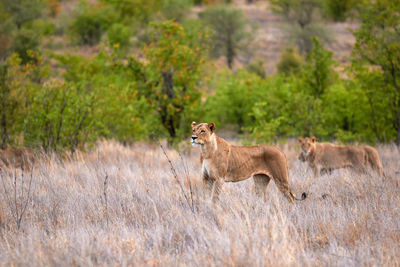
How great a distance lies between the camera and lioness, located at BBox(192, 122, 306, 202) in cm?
640

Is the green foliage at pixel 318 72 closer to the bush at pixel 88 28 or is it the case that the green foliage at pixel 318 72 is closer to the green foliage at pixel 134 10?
the bush at pixel 88 28

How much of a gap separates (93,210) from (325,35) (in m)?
55.6

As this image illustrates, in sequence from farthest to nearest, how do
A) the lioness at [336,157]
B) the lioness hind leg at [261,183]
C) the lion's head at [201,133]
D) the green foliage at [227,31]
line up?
the green foliage at [227,31] → the lioness at [336,157] → the lioness hind leg at [261,183] → the lion's head at [201,133]

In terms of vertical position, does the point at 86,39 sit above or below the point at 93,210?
below

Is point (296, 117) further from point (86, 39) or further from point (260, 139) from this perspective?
point (86, 39)

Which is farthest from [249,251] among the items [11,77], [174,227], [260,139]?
[11,77]

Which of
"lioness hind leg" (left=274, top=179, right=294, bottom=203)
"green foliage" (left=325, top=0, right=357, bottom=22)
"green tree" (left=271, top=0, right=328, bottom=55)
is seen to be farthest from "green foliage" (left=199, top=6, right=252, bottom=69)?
"lioness hind leg" (left=274, top=179, right=294, bottom=203)

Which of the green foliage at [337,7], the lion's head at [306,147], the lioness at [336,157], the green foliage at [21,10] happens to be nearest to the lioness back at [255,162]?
the lioness at [336,157]

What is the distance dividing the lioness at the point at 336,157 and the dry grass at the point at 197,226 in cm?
184

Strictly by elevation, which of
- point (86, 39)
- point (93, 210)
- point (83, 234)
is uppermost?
point (83, 234)

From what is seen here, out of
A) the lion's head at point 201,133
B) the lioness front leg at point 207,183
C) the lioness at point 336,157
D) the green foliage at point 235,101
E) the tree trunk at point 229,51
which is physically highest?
the lion's head at point 201,133

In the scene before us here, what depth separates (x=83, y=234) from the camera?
4840 mm

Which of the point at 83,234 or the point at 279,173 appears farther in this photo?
the point at 279,173

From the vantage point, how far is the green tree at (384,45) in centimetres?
1510
